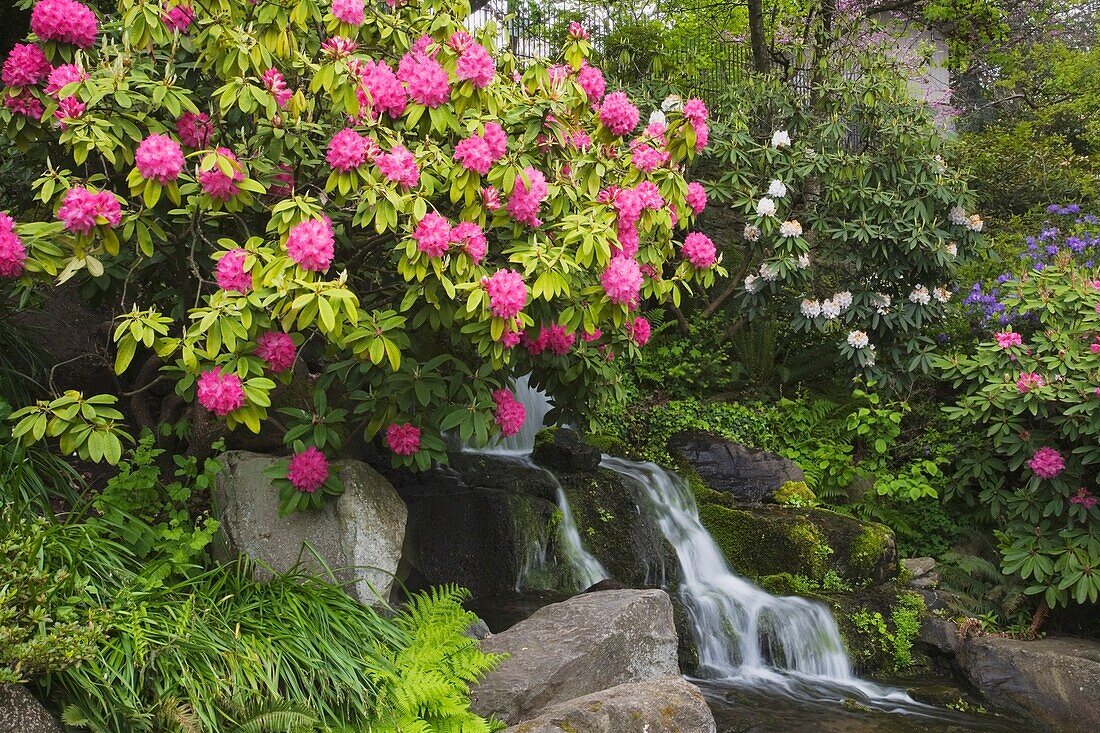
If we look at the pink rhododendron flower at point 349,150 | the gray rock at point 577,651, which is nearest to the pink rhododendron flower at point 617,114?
the pink rhododendron flower at point 349,150

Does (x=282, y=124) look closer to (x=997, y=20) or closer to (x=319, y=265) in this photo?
(x=319, y=265)

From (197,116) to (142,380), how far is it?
6.19 feet

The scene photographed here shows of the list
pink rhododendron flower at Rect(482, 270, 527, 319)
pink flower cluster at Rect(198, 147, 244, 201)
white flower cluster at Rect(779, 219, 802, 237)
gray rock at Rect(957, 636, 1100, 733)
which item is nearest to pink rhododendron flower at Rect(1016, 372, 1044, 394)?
gray rock at Rect(957, 636, 1100, 733)

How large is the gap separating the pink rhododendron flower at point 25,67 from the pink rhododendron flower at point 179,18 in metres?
0.60

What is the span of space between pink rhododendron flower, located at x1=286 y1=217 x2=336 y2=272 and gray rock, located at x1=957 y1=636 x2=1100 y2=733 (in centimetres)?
500

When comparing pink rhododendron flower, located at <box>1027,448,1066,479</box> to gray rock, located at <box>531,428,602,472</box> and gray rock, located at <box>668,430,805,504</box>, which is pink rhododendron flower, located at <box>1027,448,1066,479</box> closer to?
gray rock, located at <box>668,430,805,504</box>

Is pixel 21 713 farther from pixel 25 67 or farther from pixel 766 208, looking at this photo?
pixel 766 208

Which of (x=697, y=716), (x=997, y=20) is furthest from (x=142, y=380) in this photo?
(x=997, y=20)

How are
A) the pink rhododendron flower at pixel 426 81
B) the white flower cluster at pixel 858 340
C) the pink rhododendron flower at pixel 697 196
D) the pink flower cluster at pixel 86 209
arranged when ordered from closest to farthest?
the pink flower cluster at pixel 86 209
the pink rhododendron flower at pixel 426 81
the pink rhododendron flower at pixel 697 196
the white flower cluster at pixel 858 340

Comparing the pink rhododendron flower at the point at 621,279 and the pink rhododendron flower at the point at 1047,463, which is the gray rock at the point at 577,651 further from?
the pink rhododendron flower at the point at 1047,463

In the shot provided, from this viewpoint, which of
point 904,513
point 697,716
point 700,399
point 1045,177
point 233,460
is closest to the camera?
point 697,716

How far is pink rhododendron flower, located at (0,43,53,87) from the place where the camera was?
439 centimetres

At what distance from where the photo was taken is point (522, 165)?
14.4 feet

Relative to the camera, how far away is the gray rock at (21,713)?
9.61ft
